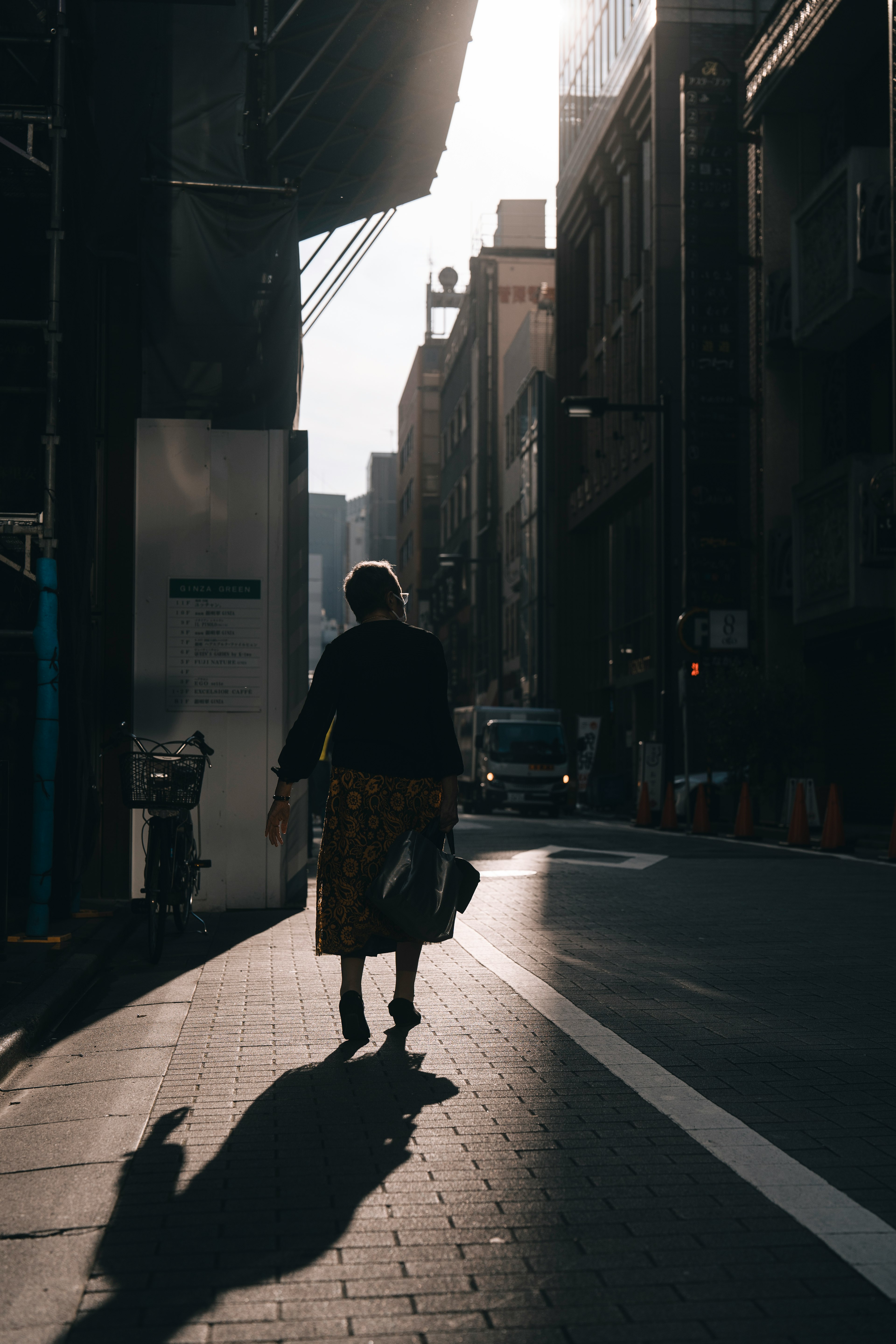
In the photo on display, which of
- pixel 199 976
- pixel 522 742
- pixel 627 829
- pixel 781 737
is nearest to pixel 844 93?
pixel 781 737

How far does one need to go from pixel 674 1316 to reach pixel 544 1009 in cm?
372

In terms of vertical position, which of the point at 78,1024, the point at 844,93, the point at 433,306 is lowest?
the point at 78,1024

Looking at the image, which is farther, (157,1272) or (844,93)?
(844,93)

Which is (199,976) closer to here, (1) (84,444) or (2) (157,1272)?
(1) (84,444)

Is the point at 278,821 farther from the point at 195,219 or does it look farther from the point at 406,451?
the point at 406,451

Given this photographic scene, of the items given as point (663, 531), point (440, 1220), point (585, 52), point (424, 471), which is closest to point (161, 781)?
point (440, 1220)

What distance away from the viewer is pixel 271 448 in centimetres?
1134

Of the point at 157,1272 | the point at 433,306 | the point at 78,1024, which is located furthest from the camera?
the point at 433,306

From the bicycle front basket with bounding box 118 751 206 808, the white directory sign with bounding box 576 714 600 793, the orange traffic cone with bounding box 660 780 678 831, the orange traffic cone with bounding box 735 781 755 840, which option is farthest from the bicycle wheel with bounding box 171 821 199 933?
the white directory sign with bounding box 576 714 600 793

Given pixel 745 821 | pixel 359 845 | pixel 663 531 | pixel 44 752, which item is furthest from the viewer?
pixel 663 531

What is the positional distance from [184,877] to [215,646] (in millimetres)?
2241

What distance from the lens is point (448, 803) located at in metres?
6.14

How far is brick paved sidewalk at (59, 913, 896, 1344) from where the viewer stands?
10.5ft

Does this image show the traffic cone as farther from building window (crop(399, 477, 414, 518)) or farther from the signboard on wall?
building window (crop(399, 477, 414, 518))
